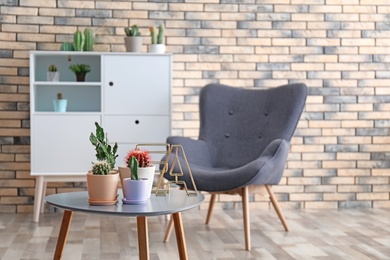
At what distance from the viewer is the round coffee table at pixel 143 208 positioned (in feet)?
8.27

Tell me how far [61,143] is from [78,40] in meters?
0.72

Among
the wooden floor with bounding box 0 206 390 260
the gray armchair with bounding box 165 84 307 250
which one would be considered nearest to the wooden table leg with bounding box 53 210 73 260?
the wooden floor with bounding box 0 206 390 260

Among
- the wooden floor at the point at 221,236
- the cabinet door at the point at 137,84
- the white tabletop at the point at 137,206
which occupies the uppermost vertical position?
the cabinet door at the point at 137,84

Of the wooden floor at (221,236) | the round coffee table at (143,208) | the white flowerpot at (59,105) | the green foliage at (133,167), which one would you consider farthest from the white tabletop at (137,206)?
the white flowerpot at (59,105)

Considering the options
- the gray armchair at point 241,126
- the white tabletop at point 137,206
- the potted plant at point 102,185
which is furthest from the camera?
the gray armchair at point 241,126

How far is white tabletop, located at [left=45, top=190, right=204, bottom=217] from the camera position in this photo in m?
2.50

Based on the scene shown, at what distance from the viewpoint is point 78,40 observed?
4668 millimetres

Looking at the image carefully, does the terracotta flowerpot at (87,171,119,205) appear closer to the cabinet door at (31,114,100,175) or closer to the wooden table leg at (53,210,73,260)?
the wooden table leg at (53,210,73,260)

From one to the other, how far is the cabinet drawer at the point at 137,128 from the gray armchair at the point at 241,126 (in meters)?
0.29

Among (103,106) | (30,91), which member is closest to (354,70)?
(103,106)

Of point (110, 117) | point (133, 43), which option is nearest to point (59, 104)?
point (110, 117)

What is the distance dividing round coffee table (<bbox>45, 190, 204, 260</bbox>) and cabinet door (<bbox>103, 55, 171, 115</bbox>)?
166 cm

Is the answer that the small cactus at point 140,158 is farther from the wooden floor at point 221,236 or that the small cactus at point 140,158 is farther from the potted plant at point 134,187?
the wooden floor at point 221,236

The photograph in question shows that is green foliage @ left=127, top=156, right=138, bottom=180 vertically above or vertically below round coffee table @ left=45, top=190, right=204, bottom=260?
above
